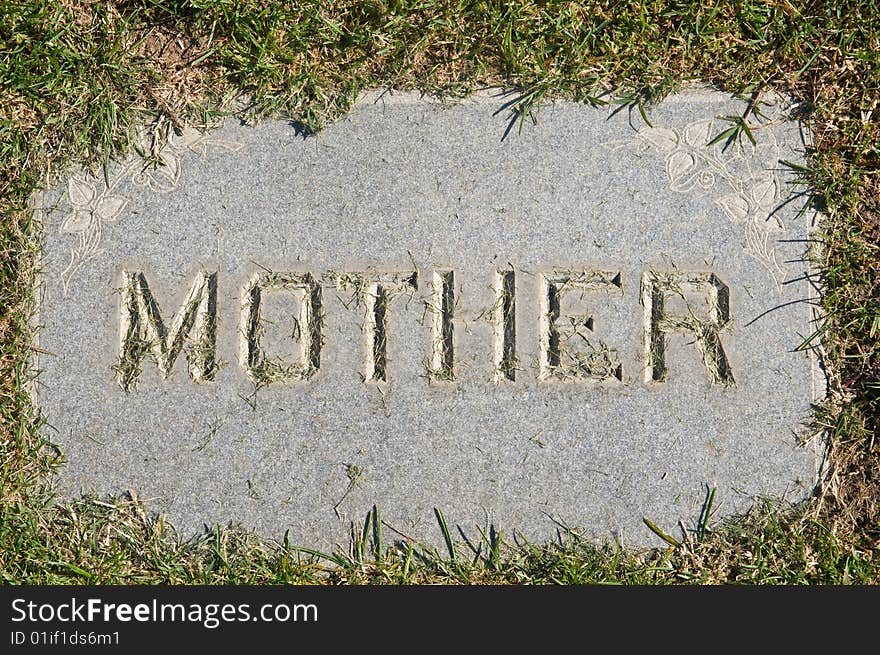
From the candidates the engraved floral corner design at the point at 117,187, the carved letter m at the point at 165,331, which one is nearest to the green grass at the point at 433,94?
the engraved floral corner design at the point at 117,187

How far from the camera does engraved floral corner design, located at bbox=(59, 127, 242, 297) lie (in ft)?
6.88

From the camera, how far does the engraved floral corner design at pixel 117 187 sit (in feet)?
6.88

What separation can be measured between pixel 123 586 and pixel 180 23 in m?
1.78

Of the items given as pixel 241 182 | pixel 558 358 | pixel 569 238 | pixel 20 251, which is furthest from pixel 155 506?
pixel 569 238

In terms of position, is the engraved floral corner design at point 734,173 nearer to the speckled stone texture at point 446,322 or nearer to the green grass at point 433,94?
the speckled stone texture at point 446,322

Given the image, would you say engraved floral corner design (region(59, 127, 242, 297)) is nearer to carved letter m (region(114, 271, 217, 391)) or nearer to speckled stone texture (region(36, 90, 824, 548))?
speckled stone texture (region(36, 90, 824, 548))

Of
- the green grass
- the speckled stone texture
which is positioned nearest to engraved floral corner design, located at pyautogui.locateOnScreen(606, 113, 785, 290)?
the speckled stone texture

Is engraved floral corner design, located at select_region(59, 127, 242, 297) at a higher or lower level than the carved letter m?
higher

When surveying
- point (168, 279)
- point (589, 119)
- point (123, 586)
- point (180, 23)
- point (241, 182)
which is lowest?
point (123, 586)

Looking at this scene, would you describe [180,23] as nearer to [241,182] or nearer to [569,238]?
[241,182]

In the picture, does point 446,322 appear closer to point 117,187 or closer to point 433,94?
point 433,94

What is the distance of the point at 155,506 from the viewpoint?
2043 mm

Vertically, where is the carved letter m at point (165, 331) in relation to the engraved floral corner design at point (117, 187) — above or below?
below

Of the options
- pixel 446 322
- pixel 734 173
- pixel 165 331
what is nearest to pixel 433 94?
pixel 446 322
